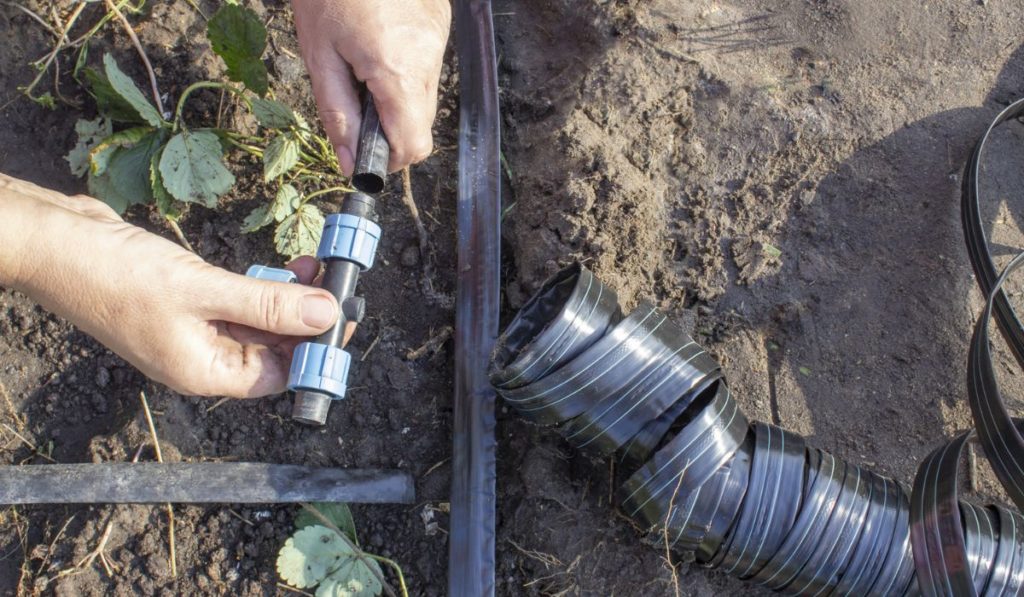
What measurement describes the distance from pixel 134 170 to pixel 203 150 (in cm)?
23

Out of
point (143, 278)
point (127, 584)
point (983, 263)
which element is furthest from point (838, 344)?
point (127, 584)

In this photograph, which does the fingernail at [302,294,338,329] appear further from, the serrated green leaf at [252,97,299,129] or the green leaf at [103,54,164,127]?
the green leaf at [103,54,164,127]

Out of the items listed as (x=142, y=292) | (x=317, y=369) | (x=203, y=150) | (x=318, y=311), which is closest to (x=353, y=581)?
(x=317, y=369)

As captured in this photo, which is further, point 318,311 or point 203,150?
point 203,150

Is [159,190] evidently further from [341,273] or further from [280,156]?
[341,273]

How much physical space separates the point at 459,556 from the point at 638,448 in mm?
557

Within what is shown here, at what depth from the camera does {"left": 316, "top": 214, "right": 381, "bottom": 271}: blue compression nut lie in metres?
1.73

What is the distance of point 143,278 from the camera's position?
1.65 meters

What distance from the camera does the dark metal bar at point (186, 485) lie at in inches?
77.3

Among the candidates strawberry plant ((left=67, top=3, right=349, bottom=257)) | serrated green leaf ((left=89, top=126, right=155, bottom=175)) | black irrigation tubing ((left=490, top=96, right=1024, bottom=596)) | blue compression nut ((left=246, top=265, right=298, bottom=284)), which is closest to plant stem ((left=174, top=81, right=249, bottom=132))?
strawberry plant ((left=67, top=3, right=349, bottom=257))

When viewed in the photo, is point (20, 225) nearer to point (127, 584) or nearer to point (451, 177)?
point (127, 584)

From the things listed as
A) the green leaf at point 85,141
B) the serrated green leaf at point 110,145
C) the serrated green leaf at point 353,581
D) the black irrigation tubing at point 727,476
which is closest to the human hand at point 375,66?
the black irrigation tubing at point 727,476

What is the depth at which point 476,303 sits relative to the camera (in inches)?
84.7

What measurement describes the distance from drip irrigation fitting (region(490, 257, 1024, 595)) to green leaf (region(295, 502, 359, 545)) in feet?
1.92
